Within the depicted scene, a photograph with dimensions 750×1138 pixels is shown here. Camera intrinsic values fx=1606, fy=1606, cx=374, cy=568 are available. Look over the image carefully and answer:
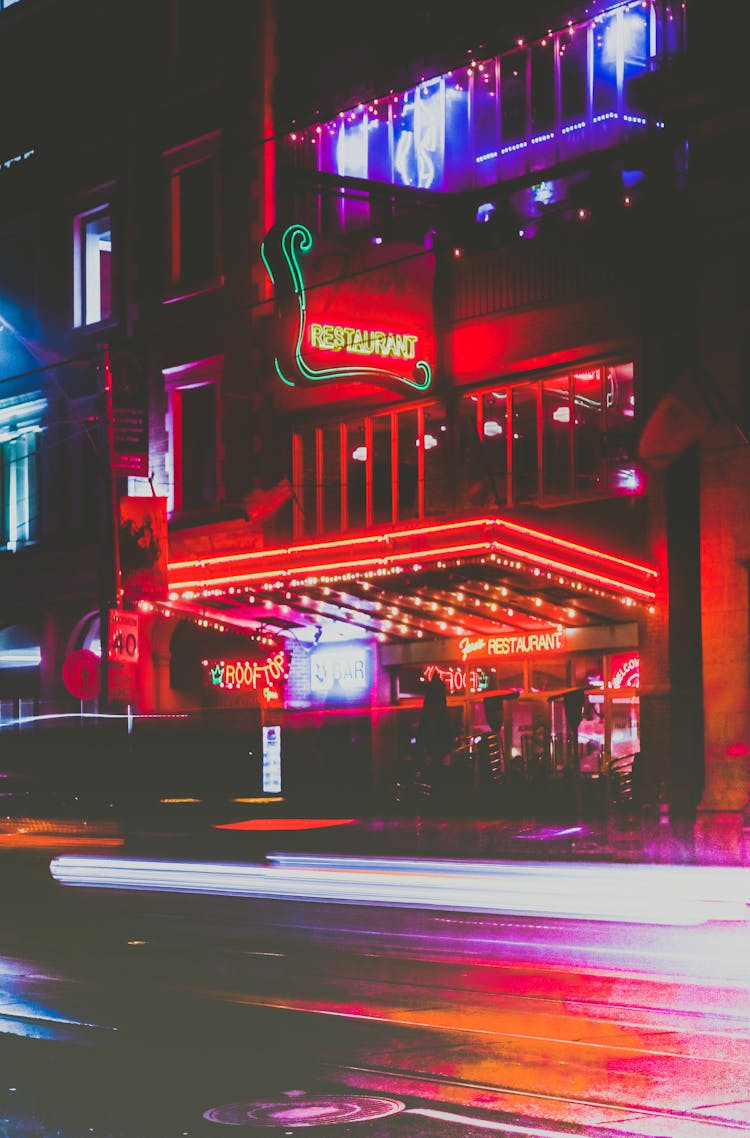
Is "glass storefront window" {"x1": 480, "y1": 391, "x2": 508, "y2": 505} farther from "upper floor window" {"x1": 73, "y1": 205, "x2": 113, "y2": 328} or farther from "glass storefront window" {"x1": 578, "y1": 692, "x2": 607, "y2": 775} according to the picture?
"upper floor window" {"x1": 73, "y1": 205, "x2": 113, "y2": 328}

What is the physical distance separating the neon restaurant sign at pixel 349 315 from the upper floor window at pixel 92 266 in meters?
9.56

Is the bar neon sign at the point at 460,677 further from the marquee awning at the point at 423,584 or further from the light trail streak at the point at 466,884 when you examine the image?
the light trail streak at the point at 466,884

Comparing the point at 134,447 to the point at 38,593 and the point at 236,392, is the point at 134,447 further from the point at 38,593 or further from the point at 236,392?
the point at 38,593

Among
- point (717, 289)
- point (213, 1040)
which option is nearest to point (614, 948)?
point (213, 1040)

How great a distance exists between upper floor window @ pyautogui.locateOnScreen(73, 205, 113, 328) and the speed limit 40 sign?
39.0ft

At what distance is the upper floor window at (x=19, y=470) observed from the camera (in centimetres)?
3747

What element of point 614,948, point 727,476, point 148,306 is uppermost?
point 148,306

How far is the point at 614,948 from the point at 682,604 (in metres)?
12.3

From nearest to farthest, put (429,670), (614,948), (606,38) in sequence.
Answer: (614,948)
(606,38)
(429,670)

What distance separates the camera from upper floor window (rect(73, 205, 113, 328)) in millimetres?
36875

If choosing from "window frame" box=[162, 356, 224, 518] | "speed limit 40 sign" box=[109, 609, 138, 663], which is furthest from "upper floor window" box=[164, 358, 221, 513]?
Answer: "speed limit 40 sign" box=[109, 609, 138, 663]

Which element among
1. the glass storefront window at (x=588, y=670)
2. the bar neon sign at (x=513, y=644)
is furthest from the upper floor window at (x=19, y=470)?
the glass storefront window at (x=588, y=670)

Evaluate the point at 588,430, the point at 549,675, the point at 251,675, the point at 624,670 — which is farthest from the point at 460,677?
the point at 588,430

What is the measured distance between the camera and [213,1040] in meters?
9.89
